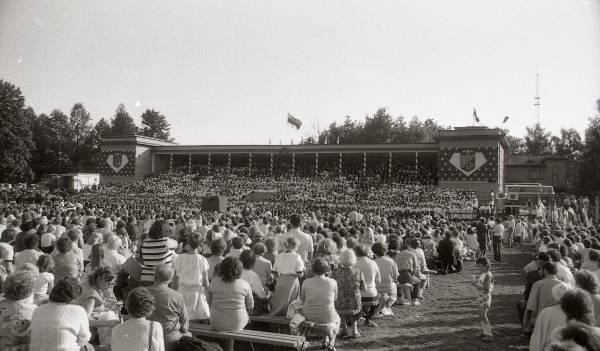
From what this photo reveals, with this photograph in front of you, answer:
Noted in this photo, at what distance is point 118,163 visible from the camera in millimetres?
54281

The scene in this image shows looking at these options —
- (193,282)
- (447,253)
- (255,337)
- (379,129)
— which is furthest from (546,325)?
(379,129)

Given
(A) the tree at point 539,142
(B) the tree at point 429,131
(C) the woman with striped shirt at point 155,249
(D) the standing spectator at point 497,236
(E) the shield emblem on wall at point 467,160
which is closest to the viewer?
(C) the woman with striped shirt at point 155,249

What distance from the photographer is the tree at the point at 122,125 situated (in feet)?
302

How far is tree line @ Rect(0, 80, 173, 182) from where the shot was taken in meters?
51.5

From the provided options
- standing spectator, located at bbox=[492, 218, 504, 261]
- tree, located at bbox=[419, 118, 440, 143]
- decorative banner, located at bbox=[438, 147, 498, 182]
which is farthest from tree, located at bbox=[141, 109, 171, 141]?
standing spectator, located at bbox=[492, 218, 504, 261]

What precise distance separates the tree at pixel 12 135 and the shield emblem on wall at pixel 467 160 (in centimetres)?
4425

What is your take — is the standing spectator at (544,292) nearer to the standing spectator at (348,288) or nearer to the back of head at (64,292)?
the standing spectator at (348,288)

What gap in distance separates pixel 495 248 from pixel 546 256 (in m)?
11.0

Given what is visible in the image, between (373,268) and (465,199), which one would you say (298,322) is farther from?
(465,199)

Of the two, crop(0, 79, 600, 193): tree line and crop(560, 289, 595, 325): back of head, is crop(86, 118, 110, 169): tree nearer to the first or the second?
crop(0, 79, 600, 193): tree line

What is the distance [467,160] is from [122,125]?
71226 millimetres

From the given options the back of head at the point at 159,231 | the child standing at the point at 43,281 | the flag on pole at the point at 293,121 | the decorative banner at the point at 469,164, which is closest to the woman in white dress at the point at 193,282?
the back of head at the point at 159,231

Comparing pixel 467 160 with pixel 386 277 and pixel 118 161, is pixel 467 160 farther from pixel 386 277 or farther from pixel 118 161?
pixel 118 161

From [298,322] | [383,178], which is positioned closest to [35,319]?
[298,322]
